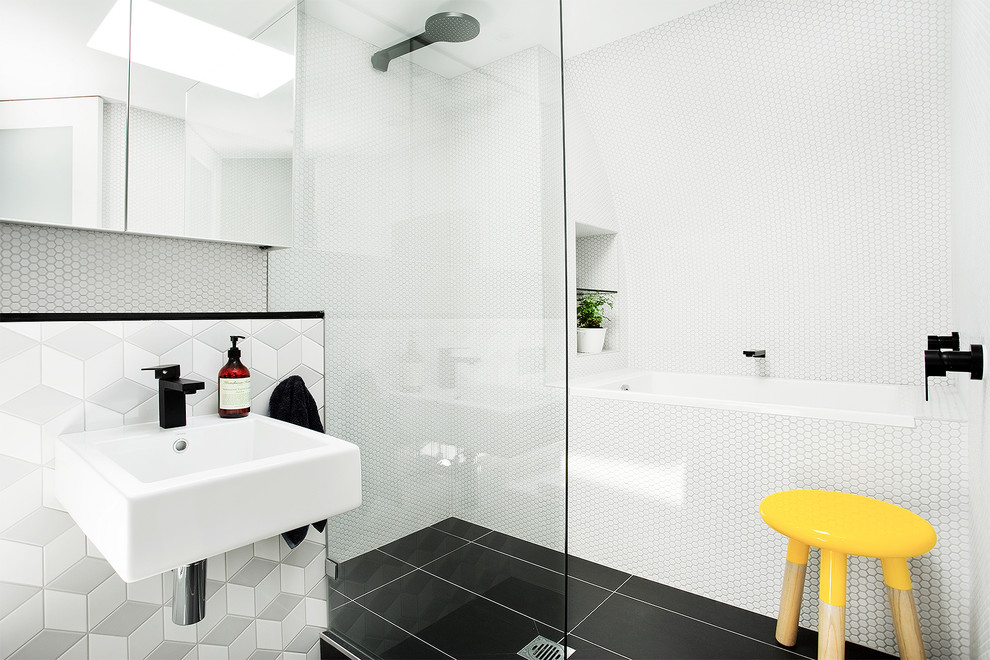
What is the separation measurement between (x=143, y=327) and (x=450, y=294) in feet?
2.62

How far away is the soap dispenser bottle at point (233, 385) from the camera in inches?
57.7

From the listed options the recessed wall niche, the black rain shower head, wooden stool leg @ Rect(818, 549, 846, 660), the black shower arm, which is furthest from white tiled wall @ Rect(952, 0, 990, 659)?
the recessed wall niche

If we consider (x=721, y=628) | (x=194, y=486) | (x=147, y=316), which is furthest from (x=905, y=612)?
(x=147, y=316)

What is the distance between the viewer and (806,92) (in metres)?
2.59

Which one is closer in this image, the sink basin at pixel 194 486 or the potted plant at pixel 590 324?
the sink basin at pixel 194 486

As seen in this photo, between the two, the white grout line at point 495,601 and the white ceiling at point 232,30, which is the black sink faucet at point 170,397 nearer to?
the white ceiling at point 232,30

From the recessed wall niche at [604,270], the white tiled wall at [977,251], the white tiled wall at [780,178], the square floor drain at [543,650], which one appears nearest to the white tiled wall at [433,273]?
the square floor drain at [543,650]

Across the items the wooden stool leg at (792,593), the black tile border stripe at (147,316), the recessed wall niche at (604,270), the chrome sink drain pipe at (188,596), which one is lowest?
the wooden stool leg at (792,593)

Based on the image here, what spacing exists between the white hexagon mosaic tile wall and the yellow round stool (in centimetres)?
153

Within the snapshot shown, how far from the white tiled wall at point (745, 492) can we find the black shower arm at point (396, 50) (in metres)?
1.61

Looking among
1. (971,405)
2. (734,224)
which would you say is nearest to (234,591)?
(971,405)

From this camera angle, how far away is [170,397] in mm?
1334

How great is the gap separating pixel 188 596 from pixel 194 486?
19.4 inches

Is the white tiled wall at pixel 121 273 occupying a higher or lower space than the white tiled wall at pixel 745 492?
higher
